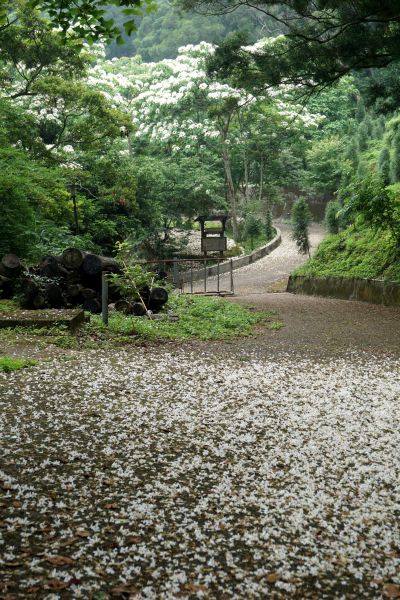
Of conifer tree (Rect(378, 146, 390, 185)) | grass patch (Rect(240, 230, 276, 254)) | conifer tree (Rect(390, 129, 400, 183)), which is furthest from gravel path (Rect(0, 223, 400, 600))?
grass patch (Rect(240, 230, 276, 254))

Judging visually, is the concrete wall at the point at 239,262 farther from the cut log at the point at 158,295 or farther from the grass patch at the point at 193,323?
the cut log at the point at 158,295

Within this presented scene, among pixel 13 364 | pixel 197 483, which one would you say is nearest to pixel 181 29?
pixel 13 364

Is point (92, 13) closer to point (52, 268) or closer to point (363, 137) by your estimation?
point (52, 268)

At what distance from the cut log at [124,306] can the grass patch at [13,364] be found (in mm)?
3358

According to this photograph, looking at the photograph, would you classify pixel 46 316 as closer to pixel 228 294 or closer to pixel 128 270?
pixel 128 270

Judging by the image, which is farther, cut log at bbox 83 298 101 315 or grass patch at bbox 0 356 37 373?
cut log at bbox 83 298 101 315

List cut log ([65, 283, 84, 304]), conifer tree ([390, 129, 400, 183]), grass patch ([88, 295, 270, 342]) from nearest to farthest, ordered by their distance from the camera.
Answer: grass patch ([88, 295, 270, 342]) → cut log ([65, 283, 84, 304]) → conifer tree ([390, 129, 400, 183])

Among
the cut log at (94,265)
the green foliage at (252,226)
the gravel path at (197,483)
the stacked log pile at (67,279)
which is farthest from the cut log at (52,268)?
the green foliage at (252,226)

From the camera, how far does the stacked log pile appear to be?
8805 millimetres

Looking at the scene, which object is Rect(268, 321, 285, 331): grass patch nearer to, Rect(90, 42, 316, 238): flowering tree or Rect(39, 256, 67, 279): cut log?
Rect(39, 256, 67, 279): cut log

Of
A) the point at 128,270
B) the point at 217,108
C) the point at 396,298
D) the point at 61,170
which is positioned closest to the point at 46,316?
the point at 128,270

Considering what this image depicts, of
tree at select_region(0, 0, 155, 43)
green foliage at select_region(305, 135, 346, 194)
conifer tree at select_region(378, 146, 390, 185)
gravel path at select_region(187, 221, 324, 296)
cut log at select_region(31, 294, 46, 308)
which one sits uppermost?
green foliage at select_region(305, 135, 346, 194)

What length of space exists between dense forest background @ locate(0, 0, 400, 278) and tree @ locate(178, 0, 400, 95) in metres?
0.41

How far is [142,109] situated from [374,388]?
23.7 meters
